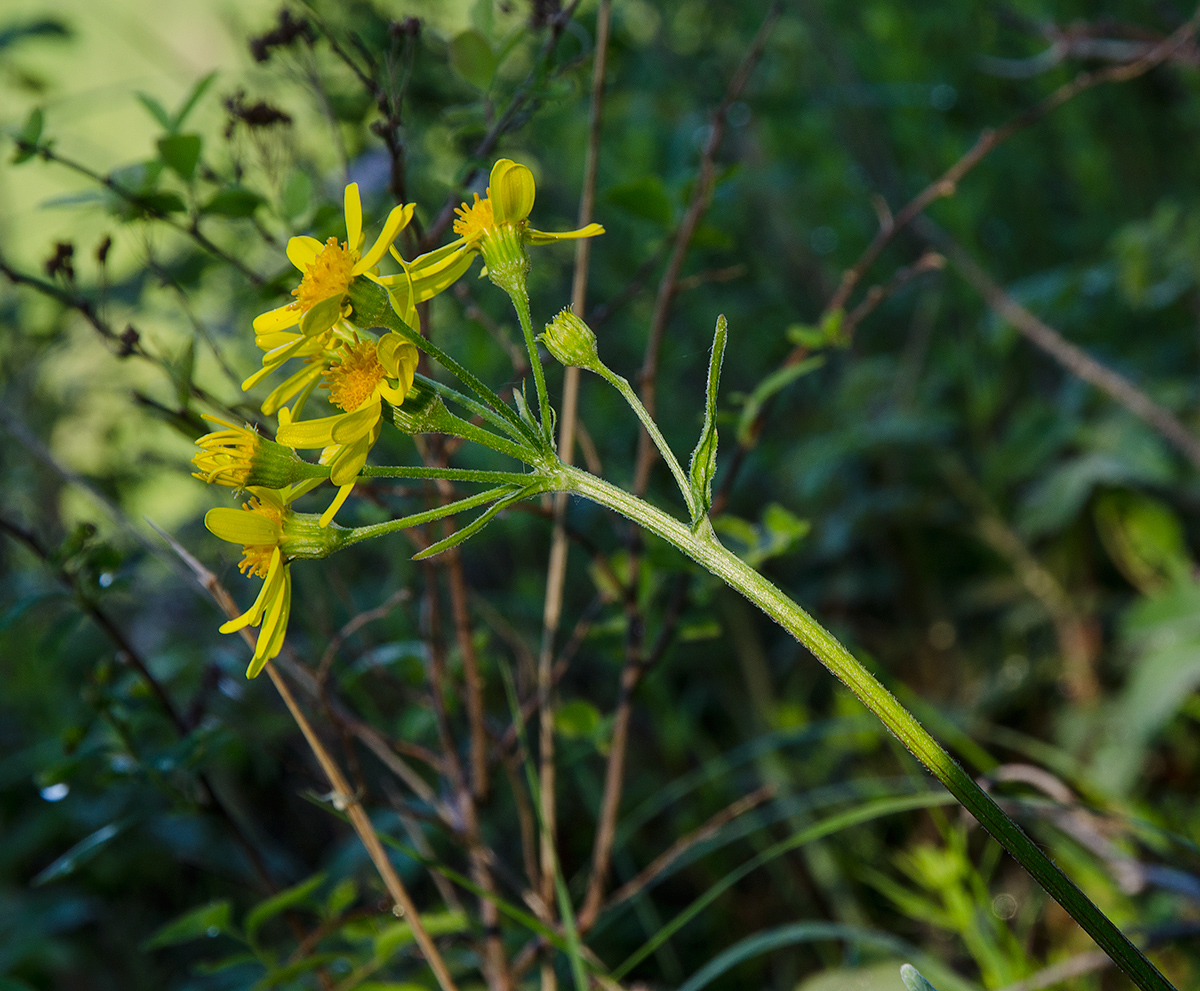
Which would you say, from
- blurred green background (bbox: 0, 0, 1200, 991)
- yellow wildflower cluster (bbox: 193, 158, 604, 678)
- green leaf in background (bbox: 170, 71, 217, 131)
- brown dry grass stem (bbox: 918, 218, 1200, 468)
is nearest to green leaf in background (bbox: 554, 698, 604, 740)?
blurred green background (bbox: 0, 0, 1200, 991)

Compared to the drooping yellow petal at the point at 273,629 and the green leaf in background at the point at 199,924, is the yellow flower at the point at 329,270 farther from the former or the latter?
the green leaf in background at the point at 199,924

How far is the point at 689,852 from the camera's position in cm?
153

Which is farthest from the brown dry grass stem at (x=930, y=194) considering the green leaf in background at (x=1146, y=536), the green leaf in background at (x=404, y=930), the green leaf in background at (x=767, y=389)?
the green leaf in background at (x=1146, y=536)

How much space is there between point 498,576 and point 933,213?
55.8 inches

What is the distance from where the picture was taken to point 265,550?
0.60 metres

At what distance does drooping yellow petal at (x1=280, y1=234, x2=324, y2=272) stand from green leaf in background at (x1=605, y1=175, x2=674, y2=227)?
0.36 meters

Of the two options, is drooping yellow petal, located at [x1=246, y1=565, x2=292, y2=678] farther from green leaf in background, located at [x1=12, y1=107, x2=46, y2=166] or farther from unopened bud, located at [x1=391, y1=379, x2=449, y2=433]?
green leaf in background, located at [x1=12, y1=107, x2=46, y2=166]

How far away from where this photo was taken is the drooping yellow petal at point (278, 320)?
61cm

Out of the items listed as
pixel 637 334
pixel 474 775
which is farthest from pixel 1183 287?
pixel 474 775

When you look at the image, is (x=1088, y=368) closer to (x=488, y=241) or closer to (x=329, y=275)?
(x=488, y=241)

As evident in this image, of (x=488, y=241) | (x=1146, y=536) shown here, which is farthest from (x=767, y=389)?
(x=1146, y=536)

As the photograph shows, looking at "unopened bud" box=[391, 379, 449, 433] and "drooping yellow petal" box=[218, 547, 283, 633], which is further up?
"unopened bud" box=[391, 379, 449, 433]

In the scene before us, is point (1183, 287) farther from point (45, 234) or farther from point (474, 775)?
point (45, 234)

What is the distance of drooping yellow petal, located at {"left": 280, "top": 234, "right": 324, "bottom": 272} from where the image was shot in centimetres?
60
